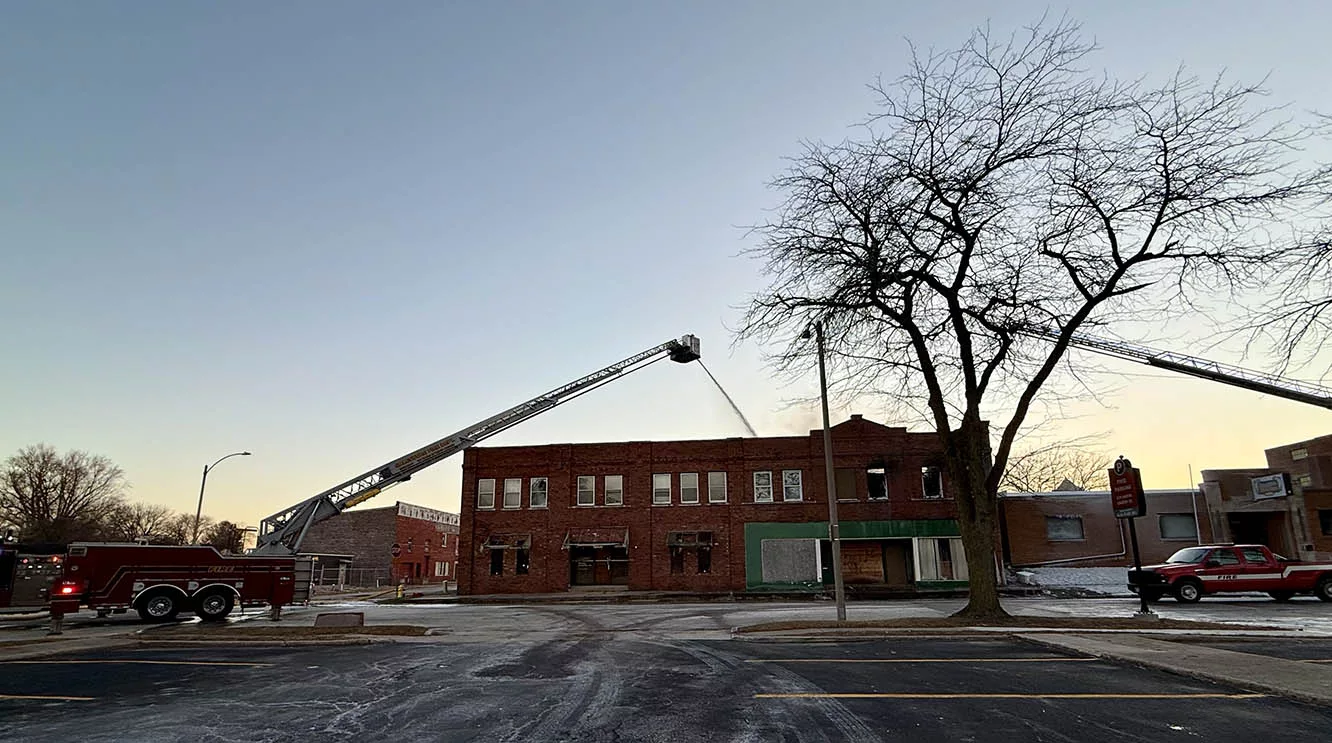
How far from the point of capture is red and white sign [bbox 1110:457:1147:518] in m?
18.5

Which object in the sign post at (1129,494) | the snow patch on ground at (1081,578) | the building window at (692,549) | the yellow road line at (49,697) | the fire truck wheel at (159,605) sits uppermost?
the sign post at (1129,494)

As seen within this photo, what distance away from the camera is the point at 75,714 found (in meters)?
8.53

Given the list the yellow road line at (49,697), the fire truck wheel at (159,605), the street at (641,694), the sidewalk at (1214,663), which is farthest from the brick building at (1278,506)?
the yellow road line at (49,697)

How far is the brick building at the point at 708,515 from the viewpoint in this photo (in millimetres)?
39625

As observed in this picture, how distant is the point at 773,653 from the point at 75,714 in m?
9.74

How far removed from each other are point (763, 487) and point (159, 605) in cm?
2775

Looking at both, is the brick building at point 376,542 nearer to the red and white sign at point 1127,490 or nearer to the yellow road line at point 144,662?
the yellow road line at point 144,662

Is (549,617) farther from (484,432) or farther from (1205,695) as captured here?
(1205,695)

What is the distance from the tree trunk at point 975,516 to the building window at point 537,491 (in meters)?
27.8

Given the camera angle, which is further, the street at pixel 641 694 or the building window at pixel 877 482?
the building window at pixel 877 482

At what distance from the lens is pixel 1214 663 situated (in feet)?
34.3

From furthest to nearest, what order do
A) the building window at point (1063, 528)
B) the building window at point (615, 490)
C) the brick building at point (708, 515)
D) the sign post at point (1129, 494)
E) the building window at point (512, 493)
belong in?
the building window at point (512, 493) → the building window at point (615, 490) → the building window at point (1063, 528) → the brick building at point (708, 515) → the sign post at point (1129, 494)

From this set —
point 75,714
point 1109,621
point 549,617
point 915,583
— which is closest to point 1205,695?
point 1109,621

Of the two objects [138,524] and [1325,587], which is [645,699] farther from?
[138,524]
